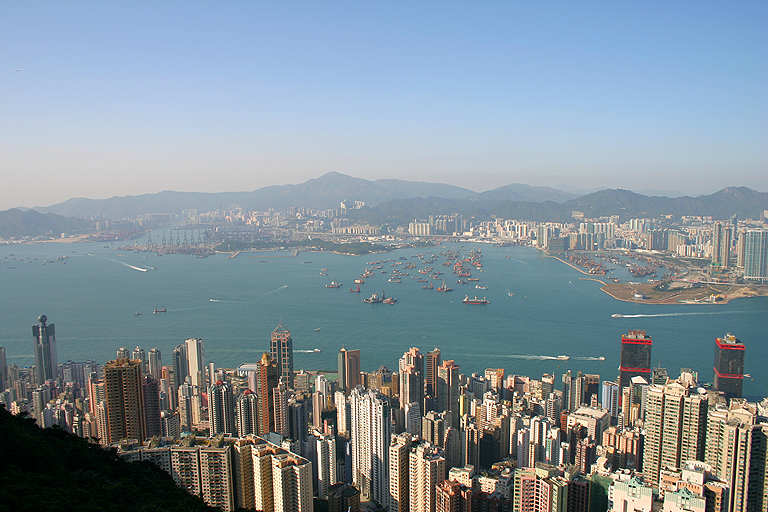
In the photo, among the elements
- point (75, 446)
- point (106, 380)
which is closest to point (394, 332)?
point (106, 380)

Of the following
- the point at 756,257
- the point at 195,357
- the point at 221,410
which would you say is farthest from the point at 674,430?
the point at 756,257

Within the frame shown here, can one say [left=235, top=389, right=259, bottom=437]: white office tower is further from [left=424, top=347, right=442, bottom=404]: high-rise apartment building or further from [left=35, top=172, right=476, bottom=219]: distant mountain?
[left=35, top=172, right=476, bottom=219]: distant mountain

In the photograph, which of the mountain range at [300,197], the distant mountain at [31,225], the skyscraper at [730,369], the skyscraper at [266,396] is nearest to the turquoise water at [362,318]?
the skyscraper at [730,369]

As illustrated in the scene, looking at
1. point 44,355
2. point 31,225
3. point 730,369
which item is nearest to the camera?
point 730,369

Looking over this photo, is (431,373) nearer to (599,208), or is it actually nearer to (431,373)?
(431,373)

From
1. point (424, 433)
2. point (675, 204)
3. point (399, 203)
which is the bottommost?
point (424, 433)

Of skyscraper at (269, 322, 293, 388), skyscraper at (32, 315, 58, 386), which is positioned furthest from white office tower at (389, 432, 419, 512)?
skyscraper at (32, 315, 58, 386)

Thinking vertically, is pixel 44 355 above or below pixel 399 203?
below
